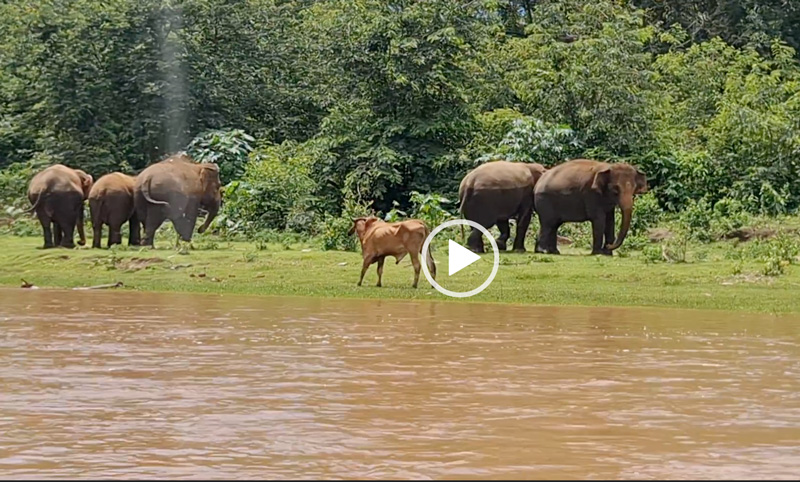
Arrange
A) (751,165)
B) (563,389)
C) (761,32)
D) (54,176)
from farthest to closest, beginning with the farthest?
(761,32) < (751,165) < (54,176) < (563,389)

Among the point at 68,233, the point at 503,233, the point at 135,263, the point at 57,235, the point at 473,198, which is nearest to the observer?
the point at 135,263

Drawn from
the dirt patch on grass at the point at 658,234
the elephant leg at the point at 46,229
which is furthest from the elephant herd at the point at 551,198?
the elephant leg at the point at 46,229

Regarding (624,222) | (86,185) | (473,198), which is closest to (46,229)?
(86,185)

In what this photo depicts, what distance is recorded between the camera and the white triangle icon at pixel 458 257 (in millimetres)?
18298

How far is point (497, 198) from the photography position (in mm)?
20875

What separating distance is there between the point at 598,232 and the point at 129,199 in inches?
327

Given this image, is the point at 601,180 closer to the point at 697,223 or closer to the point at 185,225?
the point at 697,223

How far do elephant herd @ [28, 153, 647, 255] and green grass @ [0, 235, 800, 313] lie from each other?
716 mm

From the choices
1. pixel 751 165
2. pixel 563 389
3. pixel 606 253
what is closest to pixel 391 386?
pixel 563 389

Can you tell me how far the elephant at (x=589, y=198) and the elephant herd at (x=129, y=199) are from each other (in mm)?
6081

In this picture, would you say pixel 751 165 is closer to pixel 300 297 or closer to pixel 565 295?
pixel 565 295

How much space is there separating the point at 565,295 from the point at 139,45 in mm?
16952

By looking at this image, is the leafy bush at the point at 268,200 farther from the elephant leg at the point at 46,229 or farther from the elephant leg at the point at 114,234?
the elephant leg at the point at 46,229

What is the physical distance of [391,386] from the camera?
909cm
